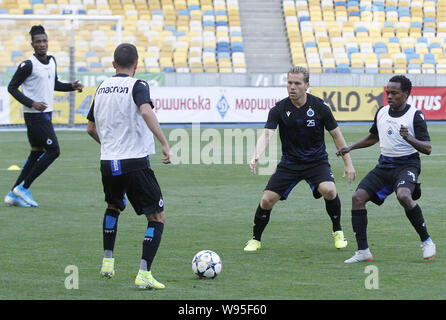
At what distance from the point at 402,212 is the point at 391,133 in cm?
370

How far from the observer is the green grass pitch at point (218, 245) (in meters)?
7.41

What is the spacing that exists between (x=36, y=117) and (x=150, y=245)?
602 centimetres

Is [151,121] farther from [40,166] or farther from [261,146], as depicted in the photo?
[40,166]

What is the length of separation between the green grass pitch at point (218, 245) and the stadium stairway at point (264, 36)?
21.4 metres

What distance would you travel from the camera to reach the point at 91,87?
1198 inches

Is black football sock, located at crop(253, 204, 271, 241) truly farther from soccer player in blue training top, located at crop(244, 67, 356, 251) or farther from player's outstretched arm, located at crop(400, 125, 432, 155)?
player's outstretched arm, located at crop(400, 125, 432, 155)

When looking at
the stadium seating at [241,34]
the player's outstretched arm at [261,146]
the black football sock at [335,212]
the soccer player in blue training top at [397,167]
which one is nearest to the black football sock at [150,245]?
the player's outstretched arm at [261,146]

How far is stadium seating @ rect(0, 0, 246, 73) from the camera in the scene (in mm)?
32625

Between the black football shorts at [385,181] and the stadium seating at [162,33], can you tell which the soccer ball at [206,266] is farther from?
the stadium seating at [162,33]

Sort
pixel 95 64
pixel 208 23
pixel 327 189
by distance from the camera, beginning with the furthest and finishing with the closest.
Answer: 1. pixel 208 23
2. pixel 95 64
3. pixel 327 189

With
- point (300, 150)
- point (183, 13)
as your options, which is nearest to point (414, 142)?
point (300, 150)

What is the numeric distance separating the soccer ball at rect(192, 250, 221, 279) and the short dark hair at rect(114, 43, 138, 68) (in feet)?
5.98

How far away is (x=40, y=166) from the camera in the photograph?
13.0 metres
